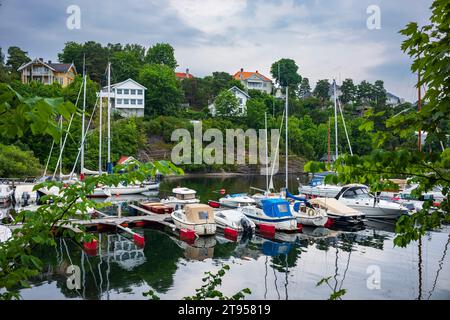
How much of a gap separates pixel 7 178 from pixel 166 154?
98.6ft

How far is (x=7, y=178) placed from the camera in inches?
1674

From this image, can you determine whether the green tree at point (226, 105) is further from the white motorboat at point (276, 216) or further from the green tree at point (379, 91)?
the white motorboat at point (276, 216)

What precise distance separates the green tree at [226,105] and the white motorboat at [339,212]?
54468 millimetres

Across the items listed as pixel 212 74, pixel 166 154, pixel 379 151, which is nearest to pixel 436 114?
pixel 379 151

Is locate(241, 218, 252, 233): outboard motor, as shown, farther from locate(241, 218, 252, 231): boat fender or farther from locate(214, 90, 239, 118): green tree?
locate(214, 90, 239, 118): green tree

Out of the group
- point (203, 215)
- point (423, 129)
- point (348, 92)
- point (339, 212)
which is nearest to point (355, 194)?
point (339, 212)

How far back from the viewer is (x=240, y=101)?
3531 inches

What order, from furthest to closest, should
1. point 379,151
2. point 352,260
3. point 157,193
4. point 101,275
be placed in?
point 157,193 < point 352,260 < point 101,275 < point 379,151

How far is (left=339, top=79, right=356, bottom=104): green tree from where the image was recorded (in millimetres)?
103706

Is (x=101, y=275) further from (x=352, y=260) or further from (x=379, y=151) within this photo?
(x=379, y=151)

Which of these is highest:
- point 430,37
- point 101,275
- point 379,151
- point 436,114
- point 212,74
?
point 212,74

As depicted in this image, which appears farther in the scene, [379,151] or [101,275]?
[101,275]

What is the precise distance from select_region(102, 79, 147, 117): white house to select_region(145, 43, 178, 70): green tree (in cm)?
2075

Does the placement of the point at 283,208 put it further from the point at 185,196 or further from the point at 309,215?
the point at 185,196
